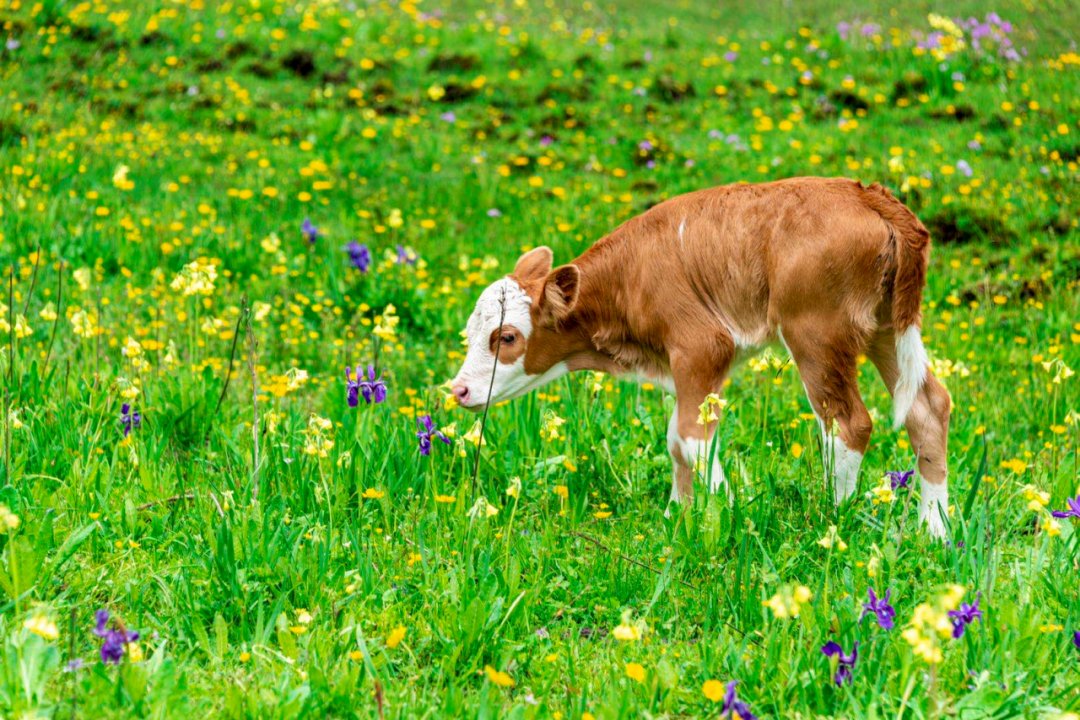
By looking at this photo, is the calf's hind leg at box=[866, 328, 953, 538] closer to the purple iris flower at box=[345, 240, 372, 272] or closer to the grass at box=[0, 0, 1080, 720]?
the grass at box=[0, 0, 1080, 720]

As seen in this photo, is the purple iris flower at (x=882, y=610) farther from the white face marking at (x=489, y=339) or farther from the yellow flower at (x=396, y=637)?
the white face marking at (x=489, y=339)

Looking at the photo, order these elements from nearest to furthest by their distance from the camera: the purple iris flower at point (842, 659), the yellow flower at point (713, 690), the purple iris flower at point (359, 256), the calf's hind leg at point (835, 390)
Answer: the yellow flower at point (713, 690) < the purple iris flower at point (842, 659) < the calf's hind leg at point (835, 390) < the purple iris flower at point (359, 256)

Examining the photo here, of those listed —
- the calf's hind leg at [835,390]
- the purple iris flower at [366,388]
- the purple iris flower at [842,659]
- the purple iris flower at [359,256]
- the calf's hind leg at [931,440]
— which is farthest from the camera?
the purple iris flower at [359,256]

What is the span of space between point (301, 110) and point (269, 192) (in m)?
2.10

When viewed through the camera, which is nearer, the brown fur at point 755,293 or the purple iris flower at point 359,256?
the brown fur at point 755,293

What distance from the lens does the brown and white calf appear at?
446 centimetres

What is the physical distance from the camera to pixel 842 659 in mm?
3312

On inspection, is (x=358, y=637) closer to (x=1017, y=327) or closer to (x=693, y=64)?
(x=1017, y=327)

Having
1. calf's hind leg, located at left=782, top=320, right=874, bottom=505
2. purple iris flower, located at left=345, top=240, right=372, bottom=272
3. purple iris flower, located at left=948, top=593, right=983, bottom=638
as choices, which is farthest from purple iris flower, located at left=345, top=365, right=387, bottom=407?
purple iris flower, located at left=345, top=240, right=372, bottom=272

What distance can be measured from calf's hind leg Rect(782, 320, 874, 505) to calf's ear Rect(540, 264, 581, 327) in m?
0.90

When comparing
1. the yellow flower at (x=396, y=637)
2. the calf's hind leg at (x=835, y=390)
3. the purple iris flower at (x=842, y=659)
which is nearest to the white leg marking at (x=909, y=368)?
the calf's hind leg at (x=835, y=390)

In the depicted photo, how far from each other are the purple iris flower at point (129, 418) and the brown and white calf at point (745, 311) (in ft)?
A: 4.52

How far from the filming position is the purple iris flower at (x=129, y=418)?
16.3 ft

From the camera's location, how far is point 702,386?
469 cm
